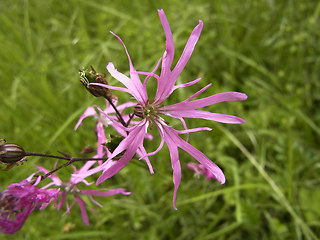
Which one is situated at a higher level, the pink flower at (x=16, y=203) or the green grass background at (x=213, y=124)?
the green grass background at (x=213, y=124)

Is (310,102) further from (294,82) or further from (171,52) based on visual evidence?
(171,52)

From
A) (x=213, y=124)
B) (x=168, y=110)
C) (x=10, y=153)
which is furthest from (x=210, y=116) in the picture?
(x=213, y=124)

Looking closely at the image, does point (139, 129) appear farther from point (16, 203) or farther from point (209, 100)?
point (16, 203)

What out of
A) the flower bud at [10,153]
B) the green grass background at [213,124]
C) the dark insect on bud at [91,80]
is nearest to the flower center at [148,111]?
the dark insect on bud at [91,80]

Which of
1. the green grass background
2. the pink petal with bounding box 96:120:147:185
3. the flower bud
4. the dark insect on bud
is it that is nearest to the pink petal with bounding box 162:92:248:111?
the pink petal with bounding box 96:120:147:185

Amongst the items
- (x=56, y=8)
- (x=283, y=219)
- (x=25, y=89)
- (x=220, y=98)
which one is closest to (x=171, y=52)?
(x=220, y=98)

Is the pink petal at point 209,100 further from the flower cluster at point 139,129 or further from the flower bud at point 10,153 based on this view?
the flower bud at point 10,153

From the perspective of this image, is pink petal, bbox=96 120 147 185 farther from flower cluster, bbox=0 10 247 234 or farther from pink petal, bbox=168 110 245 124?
pink petal, bbox=168 110 245 124

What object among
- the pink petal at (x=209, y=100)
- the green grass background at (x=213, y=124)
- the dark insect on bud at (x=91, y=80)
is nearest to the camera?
the pink petal at (x=209, y=100)
